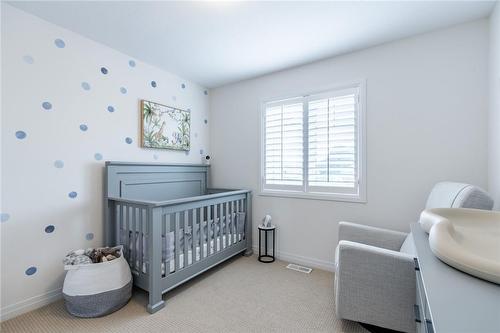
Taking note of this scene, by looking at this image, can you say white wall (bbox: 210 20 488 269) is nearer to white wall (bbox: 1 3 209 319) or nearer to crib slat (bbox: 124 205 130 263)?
crib slat (bbox: 124 205 130 263)

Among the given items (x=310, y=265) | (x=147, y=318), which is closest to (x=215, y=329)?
(x=147, y=318)

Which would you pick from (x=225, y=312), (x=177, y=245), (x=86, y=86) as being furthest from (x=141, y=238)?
(x=86, y=86)

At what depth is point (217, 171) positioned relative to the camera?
326 centimetres

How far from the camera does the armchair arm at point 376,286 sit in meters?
1.34

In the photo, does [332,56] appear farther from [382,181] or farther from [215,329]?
[215,329]

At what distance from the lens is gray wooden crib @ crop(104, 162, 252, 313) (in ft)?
5.88

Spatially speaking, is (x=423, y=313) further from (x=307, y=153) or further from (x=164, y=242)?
(x=307, y=153)

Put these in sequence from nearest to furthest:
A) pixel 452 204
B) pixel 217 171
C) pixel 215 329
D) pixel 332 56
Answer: pixel 452 204 < pixel 215 329 < pixel 332 56 < pixel 217 171

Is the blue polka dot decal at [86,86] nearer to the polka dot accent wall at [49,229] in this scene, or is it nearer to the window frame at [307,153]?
the polka dot accent wall at [49,229]

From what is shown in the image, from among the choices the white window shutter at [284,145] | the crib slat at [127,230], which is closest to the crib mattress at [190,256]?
the crib slat at [127,230]

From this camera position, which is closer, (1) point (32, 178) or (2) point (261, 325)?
(2) point (261, 325)

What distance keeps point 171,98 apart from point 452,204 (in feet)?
9.08

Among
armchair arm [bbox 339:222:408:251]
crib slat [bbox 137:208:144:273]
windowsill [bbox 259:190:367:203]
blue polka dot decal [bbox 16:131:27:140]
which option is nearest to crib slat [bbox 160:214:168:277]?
crib slat [bbox 137:208:144:273]

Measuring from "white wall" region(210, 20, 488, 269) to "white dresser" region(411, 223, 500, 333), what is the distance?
158 cm
